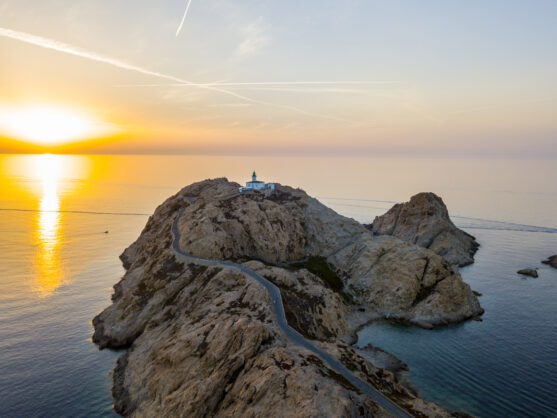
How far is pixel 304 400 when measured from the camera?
114ft

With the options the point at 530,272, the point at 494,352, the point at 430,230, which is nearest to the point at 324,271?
the point at 494,352

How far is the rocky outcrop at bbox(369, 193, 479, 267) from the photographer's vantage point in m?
126

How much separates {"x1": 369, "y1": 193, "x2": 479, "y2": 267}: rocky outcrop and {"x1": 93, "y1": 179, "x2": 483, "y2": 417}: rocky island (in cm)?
3132

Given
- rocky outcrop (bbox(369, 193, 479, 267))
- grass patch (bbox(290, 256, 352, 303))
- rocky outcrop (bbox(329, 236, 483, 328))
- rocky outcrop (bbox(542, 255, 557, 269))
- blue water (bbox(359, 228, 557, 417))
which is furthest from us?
rocky outcrop (bbox(369, 193, 479, 267))

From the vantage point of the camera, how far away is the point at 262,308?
183 ft

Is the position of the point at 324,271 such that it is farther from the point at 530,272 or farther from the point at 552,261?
the point at 552,261

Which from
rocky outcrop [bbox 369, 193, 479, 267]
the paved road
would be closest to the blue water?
the paved road

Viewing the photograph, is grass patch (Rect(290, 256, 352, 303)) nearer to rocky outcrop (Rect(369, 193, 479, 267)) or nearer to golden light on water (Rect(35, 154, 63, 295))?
rocky outcrop (Rect(369, 193, 479, 267))

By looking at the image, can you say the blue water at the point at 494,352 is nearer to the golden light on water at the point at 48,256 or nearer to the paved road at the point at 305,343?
the paved road at the point at 305,343

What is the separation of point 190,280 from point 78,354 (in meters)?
25.6

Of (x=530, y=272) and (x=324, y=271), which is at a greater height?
(x=530, y=272)

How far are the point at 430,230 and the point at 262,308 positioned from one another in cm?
10091

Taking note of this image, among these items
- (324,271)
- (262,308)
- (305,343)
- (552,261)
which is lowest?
(324,271)

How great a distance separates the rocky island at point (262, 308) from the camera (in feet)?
129
